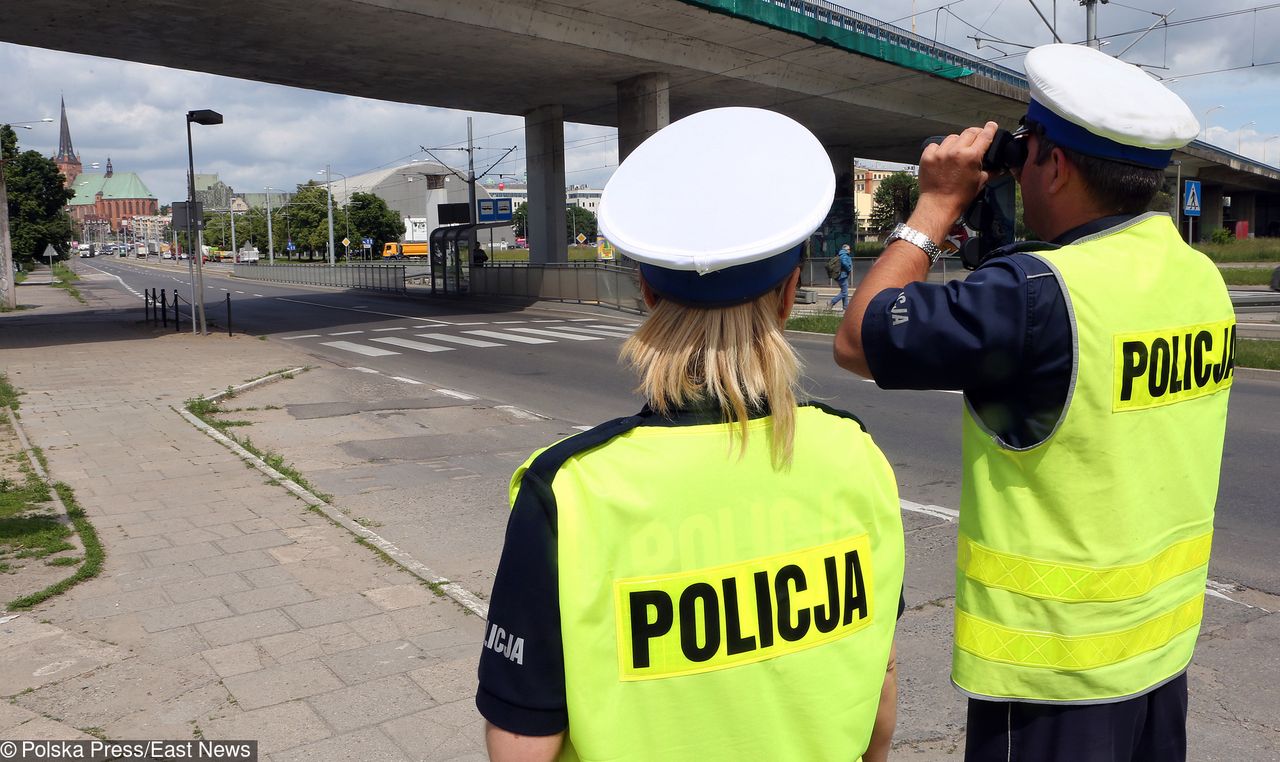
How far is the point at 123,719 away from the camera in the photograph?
3.85m

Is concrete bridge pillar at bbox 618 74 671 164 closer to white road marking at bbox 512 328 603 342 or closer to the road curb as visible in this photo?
white road marking at bbox 512 328 603 342

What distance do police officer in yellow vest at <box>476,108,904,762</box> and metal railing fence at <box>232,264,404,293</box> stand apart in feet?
145

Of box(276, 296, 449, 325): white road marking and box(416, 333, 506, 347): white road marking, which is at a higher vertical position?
box(276, 296, 449, 325): white road marking

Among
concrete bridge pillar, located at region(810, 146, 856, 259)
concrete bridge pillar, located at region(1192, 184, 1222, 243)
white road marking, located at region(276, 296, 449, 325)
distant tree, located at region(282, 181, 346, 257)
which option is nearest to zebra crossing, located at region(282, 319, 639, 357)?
white road marking, located at region(276, 296, 449, 325)

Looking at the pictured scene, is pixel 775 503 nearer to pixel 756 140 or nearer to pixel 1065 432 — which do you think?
pixel 756 140

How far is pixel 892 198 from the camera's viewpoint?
81500 millimetres

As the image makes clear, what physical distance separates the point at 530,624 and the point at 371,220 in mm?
96807

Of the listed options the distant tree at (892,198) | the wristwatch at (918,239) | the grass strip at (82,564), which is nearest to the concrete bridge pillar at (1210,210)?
the distant tree at (892,198)

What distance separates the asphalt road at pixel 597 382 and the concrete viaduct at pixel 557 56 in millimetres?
6640

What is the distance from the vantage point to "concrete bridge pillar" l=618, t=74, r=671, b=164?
28841 mm

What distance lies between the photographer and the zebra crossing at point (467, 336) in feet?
65.6

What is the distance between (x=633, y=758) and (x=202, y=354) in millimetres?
19365

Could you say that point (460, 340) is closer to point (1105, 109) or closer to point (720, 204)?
point (1105, 109)

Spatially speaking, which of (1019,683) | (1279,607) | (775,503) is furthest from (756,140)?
(1279,607)
